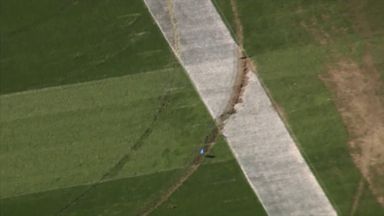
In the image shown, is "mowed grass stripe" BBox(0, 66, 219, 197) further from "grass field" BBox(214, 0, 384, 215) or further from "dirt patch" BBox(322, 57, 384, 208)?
"dirt patch" BBox(322, 57, 384, 208)

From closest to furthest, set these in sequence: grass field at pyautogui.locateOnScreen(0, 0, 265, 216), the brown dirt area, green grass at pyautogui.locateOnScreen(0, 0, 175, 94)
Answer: the brown dirt area → grass field at pyautogui.locateOnScreen(0, 0, 265, 216) → green grass at pyautogui.locateOnScreen(0, 0, 175, 94)

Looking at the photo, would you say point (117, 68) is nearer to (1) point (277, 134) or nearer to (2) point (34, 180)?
(2) point (34, 180)

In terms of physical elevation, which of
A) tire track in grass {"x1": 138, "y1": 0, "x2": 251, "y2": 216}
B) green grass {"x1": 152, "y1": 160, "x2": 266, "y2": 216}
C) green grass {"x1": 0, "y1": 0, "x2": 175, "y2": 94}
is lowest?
green grass {"x1": 152, "y1": 160, "x2": 266, "y2": 216}

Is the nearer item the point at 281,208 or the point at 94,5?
the point at 281,208

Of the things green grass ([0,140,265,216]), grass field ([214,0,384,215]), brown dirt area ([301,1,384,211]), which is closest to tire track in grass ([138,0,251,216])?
green grass ([0,140,265,216])

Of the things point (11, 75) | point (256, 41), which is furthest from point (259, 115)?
point (11, 75)

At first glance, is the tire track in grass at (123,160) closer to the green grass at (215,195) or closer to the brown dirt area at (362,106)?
the green grass at (215,195)

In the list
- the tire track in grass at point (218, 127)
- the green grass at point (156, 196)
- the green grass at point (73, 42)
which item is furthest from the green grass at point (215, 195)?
the green grass at point (73, 42)
